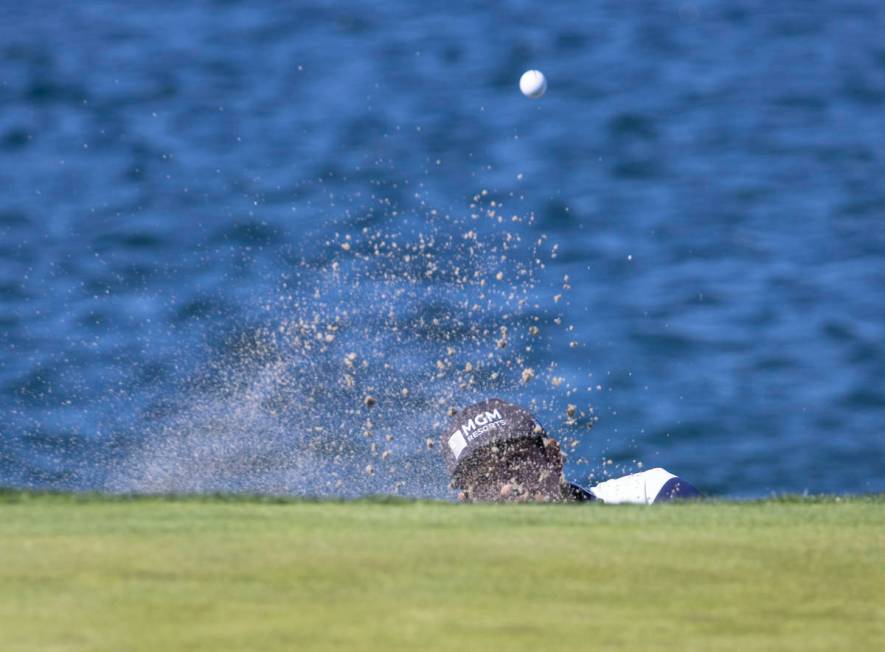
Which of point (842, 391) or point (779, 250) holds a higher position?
point (779, 250)

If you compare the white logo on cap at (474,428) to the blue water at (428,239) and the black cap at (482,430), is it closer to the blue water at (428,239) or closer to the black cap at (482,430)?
the black cap at (482,430)

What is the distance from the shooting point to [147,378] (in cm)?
1443

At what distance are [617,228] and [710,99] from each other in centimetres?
448

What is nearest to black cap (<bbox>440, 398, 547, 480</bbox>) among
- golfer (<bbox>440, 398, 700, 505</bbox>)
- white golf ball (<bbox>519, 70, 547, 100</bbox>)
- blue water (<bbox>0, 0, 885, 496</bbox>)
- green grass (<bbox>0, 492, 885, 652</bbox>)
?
golfer (<bbox>440, 398, 700, 505</bbox>)

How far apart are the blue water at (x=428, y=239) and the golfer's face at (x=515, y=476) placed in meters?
2.52

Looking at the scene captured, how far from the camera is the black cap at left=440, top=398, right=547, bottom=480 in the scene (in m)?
7.04

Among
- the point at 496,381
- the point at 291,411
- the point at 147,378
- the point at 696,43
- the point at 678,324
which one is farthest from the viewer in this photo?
the point at 696,43

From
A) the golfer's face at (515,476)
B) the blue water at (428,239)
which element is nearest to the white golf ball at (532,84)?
the blue water at (428,239)

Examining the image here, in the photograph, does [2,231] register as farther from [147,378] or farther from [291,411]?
[291,411]

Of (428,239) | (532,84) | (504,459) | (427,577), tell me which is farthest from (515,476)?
(428,239)

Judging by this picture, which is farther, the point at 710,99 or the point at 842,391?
the point at 710,99

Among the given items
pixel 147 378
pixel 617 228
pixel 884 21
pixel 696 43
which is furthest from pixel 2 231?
pixel 884 21

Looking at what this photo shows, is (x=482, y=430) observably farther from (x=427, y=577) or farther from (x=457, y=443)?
(x=427, y=577)

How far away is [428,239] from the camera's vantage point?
16.3m
